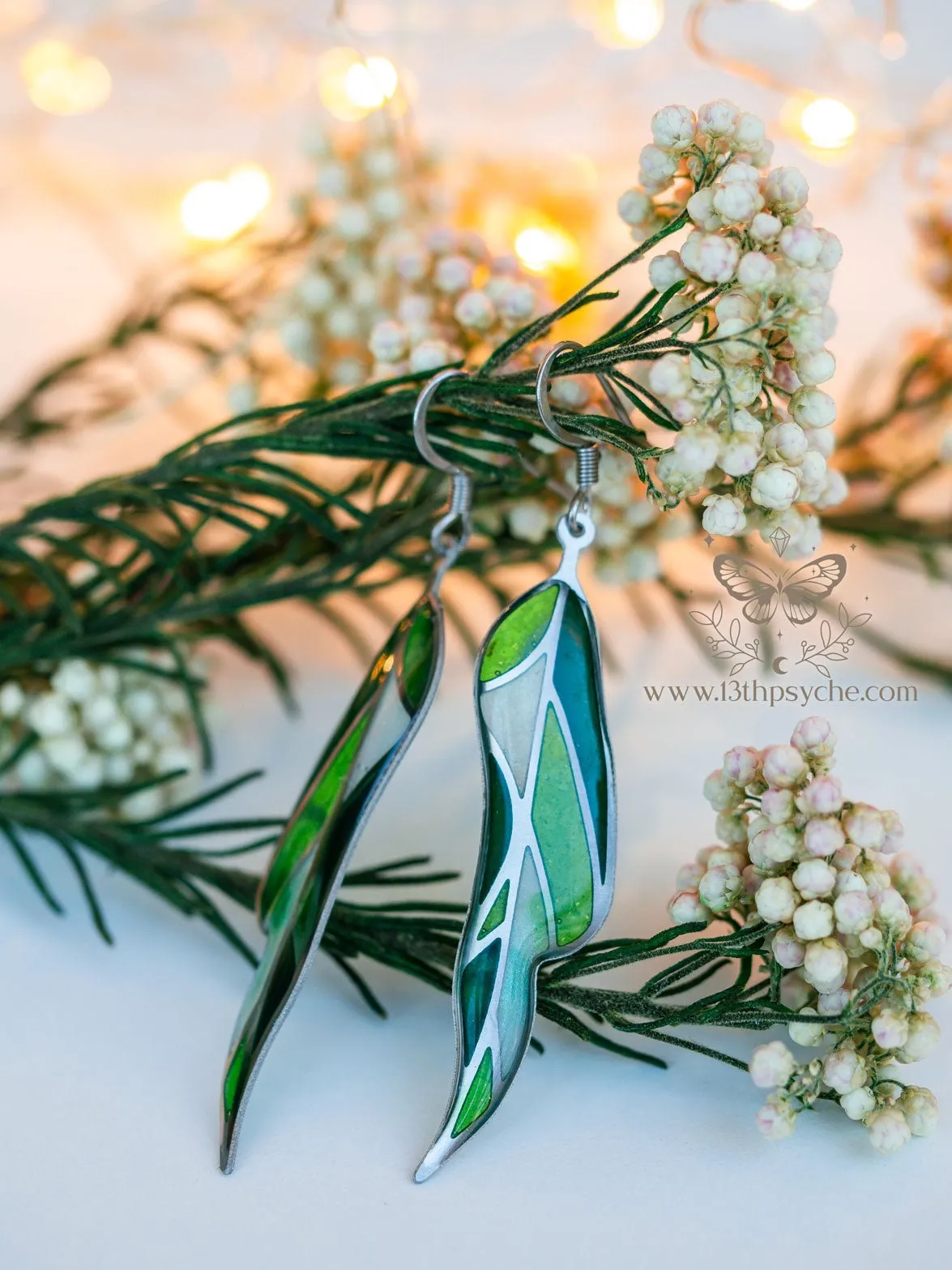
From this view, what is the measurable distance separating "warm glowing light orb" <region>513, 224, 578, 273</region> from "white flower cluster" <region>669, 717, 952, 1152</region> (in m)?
0.53

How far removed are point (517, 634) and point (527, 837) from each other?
0.08 meters

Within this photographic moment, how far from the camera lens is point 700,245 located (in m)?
0.45

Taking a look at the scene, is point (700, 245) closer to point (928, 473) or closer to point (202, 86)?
point (928, 473)

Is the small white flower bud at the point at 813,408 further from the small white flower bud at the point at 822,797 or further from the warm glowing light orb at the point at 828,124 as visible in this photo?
the warm glowing light orb at the point at 828,124

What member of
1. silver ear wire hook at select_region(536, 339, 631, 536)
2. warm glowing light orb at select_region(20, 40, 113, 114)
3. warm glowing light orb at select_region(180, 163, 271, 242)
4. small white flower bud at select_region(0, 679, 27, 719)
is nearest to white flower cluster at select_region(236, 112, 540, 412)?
silver ear wire hook at select_region(536, 339, 631, 536)

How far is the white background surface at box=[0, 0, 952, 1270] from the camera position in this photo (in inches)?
17.9

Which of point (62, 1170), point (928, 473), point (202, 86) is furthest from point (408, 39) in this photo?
point (62, 1170)

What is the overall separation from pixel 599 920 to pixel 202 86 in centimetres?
125

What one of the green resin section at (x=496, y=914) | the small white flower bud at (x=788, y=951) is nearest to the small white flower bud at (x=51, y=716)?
the green resin section at (x=496, y=914)

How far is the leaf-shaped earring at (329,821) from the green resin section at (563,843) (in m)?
0.06

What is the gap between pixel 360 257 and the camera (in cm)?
74

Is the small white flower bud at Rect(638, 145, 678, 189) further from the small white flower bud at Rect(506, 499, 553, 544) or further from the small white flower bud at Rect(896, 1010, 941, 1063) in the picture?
the small white flower bud at Rect(896, 1010, 941, 1063)

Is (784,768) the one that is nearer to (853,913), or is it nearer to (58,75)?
(853,913)

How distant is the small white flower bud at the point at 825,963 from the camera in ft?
1.46
